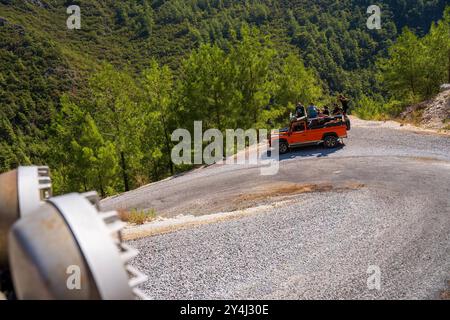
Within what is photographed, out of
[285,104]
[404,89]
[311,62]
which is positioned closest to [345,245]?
[285,104]

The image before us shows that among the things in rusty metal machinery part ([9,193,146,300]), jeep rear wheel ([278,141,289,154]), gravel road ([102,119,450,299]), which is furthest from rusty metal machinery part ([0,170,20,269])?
jeep rear wheel ([278,141,289,154])

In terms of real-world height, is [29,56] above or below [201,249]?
above

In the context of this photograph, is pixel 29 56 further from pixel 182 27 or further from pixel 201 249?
pixel 201 249

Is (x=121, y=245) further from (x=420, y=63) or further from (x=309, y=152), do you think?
(x=420, y=63)

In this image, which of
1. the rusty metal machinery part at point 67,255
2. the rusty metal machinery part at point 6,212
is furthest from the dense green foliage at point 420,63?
the rusty metal machinery part at point 67,255

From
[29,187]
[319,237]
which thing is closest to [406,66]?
[319,237]

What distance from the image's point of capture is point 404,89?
36375 millimetres

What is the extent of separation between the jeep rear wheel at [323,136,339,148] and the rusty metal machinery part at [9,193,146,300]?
59.4 ft

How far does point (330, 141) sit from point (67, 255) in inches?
741

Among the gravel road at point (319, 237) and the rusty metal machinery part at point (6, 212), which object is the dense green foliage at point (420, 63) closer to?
the gravel road at point (319, 237)

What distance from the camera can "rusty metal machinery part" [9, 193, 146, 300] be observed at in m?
A: 3.93

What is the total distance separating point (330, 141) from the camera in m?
21.0
